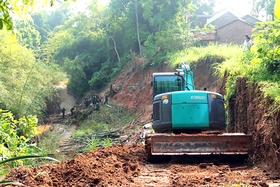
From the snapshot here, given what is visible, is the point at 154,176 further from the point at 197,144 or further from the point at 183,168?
the point at 197,144

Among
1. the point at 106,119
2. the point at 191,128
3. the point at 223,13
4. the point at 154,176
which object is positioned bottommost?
the point at 154,176

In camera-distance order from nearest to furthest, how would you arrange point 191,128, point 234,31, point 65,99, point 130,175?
point 130,175, point 191,128, point 234,31, point 65,99

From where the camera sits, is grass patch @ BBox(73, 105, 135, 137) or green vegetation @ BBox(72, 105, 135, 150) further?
grass patch @ BBox(73, 105, 135, 137)

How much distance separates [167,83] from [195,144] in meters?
4.53

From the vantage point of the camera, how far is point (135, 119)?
27141 millimetres

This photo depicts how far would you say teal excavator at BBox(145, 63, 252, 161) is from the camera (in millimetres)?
8516

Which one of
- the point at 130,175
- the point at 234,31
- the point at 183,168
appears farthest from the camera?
the point at 234,31

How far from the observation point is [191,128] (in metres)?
9.87

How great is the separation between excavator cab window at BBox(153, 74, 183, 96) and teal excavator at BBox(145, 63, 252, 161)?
2401 mm

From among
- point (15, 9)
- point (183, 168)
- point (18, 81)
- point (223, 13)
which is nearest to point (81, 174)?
point (183, 168)

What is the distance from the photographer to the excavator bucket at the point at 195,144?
27.9 ft

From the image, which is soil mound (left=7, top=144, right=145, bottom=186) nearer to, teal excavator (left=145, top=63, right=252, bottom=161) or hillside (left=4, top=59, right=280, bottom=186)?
hillside (left=4, top=59, right=280, bottom=186)

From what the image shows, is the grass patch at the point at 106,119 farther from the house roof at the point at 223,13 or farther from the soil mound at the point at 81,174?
the house roof at the point at 223,13

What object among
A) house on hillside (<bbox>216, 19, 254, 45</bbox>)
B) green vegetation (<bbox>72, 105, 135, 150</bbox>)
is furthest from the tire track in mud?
house on hillside (<bbox>216, 19, 254, 45</bbox>)
